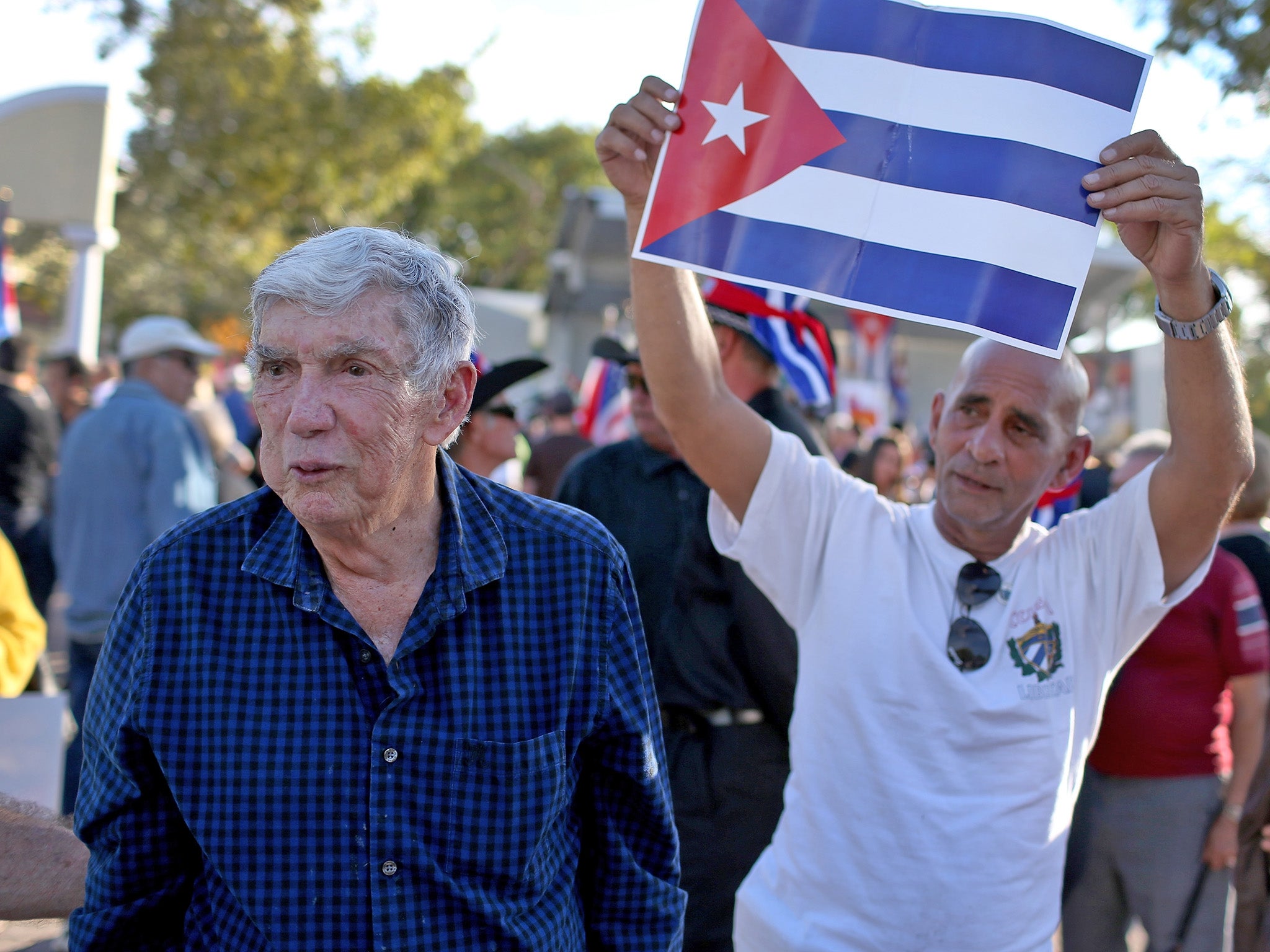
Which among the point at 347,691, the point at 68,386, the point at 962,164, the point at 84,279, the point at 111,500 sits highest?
the point at 962,164

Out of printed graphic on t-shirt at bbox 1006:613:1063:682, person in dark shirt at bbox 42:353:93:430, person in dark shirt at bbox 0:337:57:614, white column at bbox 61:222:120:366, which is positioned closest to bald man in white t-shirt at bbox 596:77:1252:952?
printed graphic on t-shirt at bbox 1006:613:1063:682

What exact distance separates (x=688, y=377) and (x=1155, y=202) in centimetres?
93

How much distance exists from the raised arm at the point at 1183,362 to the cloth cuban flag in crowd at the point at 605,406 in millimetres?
6592

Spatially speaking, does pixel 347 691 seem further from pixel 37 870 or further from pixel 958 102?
pixel 958 102

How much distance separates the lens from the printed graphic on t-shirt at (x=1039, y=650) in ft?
7.68

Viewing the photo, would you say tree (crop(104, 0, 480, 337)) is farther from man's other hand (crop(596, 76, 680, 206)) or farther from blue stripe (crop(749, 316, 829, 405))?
man's other hand (crop(596, 76, 680, 206))

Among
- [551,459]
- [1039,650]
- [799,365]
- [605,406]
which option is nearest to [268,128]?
[605,406]

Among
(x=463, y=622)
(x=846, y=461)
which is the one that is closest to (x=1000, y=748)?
(x=463, y=622)

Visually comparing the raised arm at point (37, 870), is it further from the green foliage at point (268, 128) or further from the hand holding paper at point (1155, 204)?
the green foliage at point (268, 128)

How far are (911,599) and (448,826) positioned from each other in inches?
45.2

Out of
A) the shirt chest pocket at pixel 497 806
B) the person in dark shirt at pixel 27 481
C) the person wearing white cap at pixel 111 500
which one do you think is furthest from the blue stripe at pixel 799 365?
the person in dark shirt at pixel 27 481

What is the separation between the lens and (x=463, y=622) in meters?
1.79

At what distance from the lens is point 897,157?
7.06 ft

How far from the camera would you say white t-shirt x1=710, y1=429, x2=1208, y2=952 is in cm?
225
